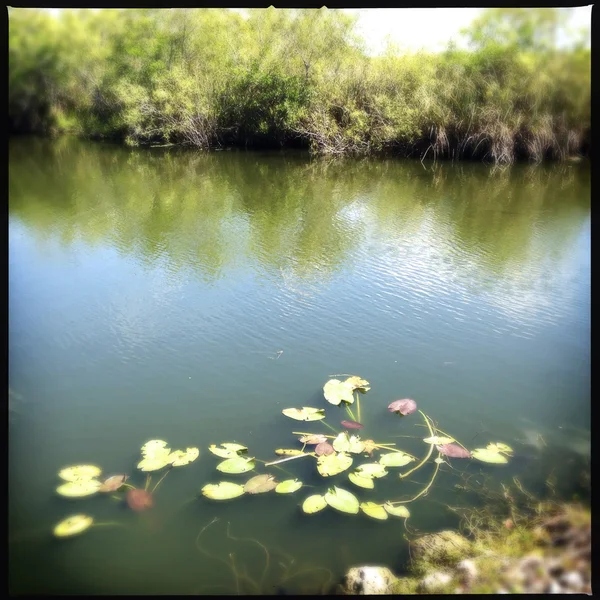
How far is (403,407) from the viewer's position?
460 centimetres

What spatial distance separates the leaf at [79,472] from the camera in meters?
3.88

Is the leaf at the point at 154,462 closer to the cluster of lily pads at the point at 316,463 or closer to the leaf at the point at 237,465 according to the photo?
the cluster of lily pads at the point at 316,463

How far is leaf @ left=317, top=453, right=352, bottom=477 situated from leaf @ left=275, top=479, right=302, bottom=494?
0.18 m

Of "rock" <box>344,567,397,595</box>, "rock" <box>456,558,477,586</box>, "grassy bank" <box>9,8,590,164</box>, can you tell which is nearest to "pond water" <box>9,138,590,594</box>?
"rock" <box>344,567,397,595</box>

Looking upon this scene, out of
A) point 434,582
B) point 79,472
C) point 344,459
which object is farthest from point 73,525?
point 434,582

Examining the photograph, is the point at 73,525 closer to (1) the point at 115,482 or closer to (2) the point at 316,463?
(1) the point at 115,482

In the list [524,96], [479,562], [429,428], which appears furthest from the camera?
[524,96]

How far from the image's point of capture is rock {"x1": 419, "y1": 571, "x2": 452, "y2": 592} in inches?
120

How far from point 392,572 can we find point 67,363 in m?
3.35

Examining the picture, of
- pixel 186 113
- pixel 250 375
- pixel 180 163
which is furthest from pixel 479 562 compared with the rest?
pixel 186 113

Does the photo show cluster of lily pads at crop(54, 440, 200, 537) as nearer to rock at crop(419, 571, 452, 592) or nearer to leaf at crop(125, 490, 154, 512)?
leaf at crop(125, 490, 154, 512)

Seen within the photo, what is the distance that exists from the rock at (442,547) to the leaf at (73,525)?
1.80 metres

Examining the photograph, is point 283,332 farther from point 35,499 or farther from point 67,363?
point 35,499

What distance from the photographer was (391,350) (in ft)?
18.5
